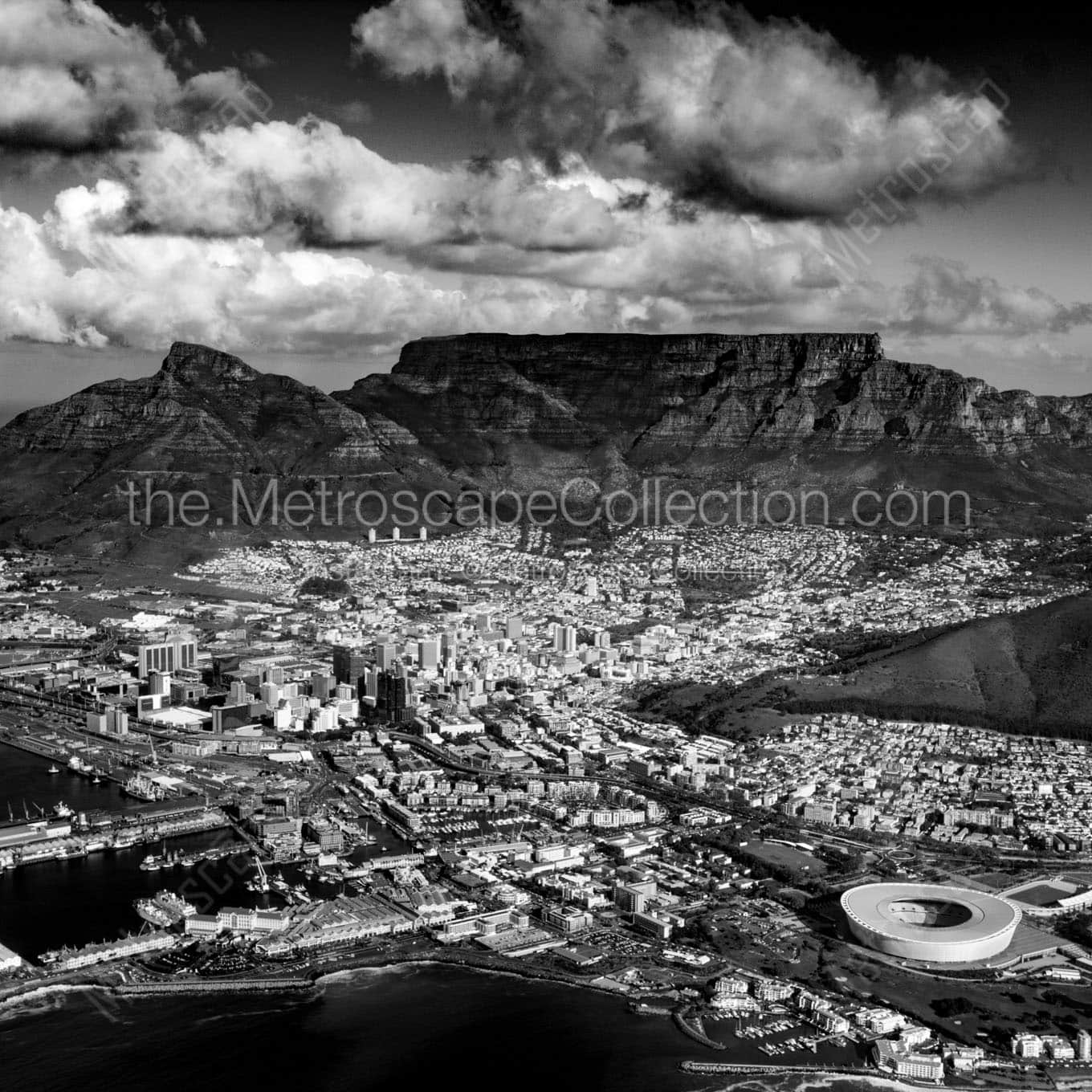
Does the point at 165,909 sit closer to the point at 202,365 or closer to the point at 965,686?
the point at 965,686

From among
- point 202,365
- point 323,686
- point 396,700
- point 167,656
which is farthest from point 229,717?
point 202,365

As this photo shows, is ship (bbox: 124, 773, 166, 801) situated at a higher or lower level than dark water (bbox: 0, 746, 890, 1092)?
higher

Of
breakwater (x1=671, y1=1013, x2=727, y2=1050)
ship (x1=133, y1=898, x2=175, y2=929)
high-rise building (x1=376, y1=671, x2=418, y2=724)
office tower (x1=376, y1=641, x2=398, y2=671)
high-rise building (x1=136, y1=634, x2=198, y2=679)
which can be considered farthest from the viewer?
high-rise building (x1=136, y1=634, x2=198, y2=679)

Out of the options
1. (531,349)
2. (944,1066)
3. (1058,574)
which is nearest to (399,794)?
(944,1066)

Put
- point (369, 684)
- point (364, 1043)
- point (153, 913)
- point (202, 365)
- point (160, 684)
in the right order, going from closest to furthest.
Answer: point (364, 1043)
point (153, 913)
point (160, 684)
point (369, 684)
point (202, 365)

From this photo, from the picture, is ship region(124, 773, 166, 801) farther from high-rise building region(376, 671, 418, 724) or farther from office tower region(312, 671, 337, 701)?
office tower region(312, 671, 337, 701)

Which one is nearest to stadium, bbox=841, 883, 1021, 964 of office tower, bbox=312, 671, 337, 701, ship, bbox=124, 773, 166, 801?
ship, bbox=124, 773, 166, 801

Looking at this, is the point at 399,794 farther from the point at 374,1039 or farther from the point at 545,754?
the point at 374,1039
